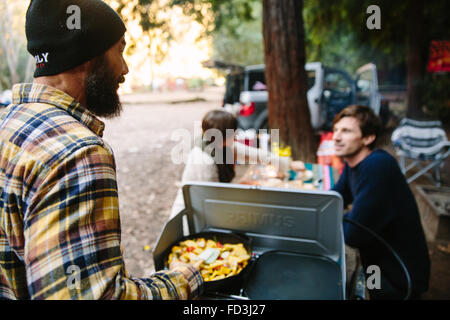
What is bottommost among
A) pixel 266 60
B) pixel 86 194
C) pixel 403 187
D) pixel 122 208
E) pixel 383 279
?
pixel 122 208

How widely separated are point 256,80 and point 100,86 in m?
7.71

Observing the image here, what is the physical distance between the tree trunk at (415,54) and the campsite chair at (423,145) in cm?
507

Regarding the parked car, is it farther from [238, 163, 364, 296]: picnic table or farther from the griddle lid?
the griddle lid

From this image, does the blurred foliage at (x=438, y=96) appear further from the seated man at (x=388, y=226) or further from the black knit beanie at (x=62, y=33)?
the black knit beanie at (x=62, y=33)

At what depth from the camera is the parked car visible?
7629mm

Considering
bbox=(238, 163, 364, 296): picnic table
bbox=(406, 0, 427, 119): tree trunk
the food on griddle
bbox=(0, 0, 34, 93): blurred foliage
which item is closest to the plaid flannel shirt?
the food on griddle

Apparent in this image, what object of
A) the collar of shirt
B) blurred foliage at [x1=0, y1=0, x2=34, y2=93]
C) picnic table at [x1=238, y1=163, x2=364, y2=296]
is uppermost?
blurred foliage at [x1=0, y1=0, x2=34, y2=93]

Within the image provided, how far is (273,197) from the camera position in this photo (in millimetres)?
1610

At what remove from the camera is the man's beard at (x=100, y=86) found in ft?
3.34

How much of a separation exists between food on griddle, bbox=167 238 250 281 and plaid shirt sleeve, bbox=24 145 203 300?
25.9 inches

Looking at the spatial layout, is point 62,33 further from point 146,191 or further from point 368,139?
point 146,191
